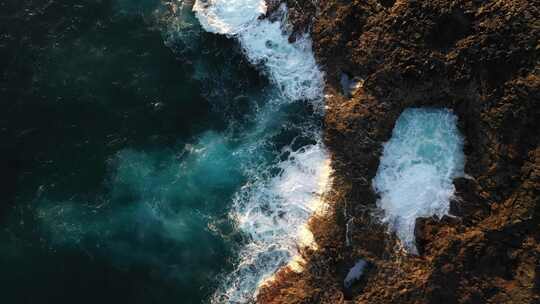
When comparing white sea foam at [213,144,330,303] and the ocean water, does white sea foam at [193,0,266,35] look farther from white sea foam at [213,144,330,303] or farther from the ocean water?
white sea foam at [213,144,330,303]

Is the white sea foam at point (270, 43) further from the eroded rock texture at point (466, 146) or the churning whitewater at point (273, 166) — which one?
the eroded rock texture at point (466, 146)

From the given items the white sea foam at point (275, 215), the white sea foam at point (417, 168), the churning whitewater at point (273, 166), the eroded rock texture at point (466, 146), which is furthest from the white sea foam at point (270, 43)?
the white sea foam at point (417, 168)

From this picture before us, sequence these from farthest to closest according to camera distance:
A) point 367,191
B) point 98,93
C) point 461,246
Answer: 1. point 98,93
2. point 367,191
3. point 461,246

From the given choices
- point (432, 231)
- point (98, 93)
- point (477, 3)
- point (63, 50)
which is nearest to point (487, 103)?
point (477, 3)

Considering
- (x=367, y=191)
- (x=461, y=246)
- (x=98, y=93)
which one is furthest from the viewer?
(x=98, y=93)

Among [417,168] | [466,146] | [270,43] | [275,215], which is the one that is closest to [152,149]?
[275,215]

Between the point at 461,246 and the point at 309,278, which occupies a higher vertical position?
the point at 461,246

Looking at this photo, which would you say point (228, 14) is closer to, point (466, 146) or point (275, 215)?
point (275, 215)

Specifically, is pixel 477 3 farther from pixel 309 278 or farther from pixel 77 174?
pixel 77 174
